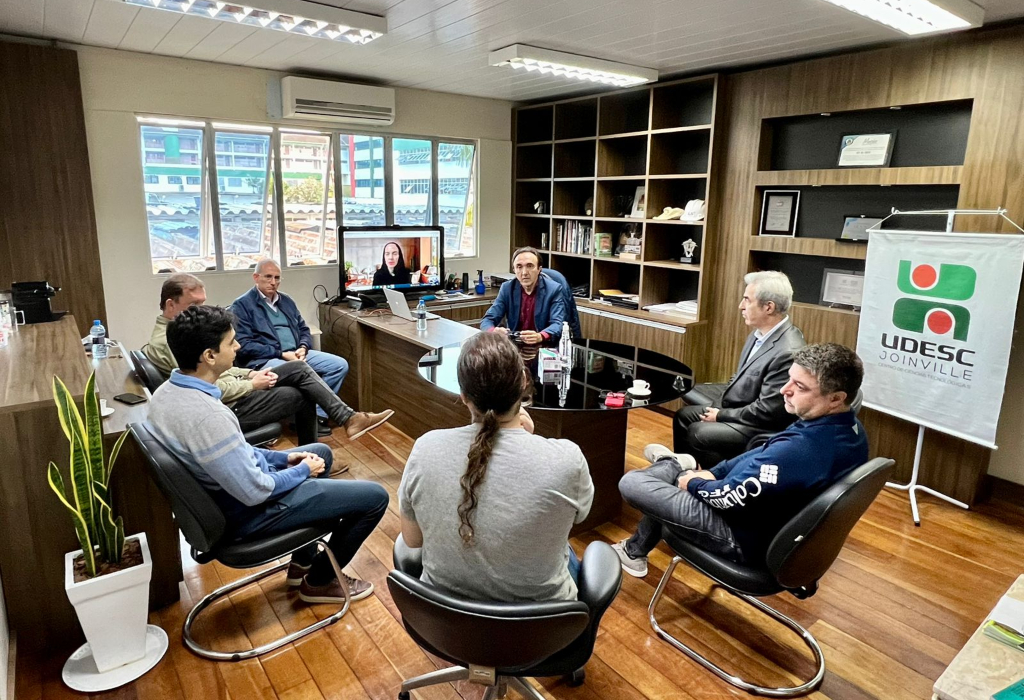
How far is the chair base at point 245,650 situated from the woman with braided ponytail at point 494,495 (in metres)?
0.99

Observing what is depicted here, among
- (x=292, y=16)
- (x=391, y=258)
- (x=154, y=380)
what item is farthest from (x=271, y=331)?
(x=292, y=16)

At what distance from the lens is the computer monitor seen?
5.04m

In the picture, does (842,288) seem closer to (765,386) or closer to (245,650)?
(765,386)

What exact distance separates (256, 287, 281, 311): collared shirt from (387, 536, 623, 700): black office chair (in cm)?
292

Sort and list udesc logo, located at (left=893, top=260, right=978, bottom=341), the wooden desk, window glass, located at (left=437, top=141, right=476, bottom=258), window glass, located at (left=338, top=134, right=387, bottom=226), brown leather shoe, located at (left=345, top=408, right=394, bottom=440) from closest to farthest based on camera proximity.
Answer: the wooden desk
udesc logo, located at (left=893, top=260, right=978, bottom=341)
brown leather shoe, located at (left=345, top=408, right=394, bottom=440)
window glass, located at (left=338, top=134, right=387, bottom=226)
window glass, located at (left=437, top=141, right=476, bottom=258)

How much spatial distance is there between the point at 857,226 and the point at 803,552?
285 cm

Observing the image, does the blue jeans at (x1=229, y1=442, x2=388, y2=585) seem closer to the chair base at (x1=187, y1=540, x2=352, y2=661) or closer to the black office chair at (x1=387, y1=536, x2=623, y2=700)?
the chair base at (x1=187, y1=540, x2=352, y2=661)

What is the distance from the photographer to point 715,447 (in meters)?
2.94

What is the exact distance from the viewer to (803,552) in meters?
1.87

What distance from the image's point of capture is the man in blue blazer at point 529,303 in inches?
151

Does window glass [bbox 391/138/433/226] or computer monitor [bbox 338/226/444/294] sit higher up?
window glass [bbox 391/138/433/226]

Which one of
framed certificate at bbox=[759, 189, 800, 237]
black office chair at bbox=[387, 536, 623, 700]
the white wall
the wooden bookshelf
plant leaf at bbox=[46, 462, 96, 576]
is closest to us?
black office chair at bbox=[387, 536, 623, 700]

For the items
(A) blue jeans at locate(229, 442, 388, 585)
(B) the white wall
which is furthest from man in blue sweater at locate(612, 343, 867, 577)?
(B) the white wall

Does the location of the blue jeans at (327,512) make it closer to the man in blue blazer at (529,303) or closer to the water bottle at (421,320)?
the man in blue blazer at (529,303)
